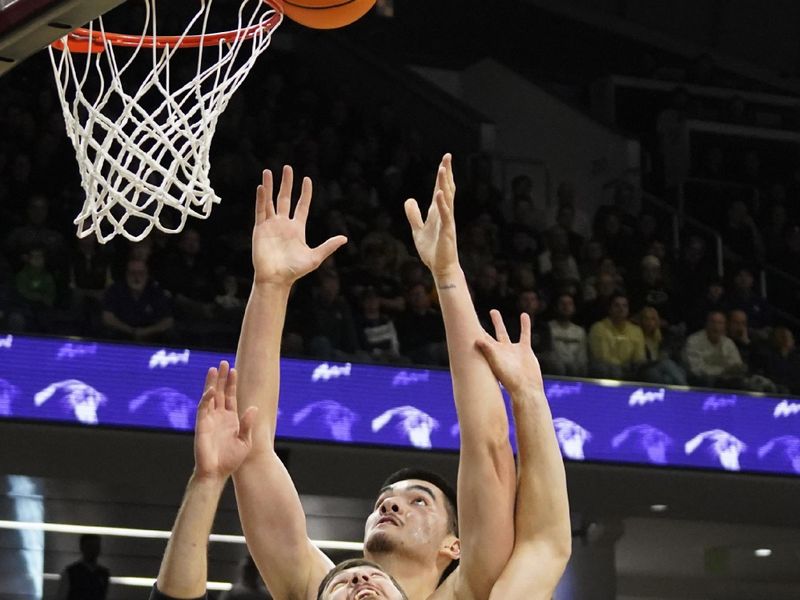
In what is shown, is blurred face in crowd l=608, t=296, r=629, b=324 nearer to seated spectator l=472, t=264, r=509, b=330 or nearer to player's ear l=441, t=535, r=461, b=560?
seated spectator l=472, t=264, r=509, b=330

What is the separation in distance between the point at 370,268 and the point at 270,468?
20.5 feet

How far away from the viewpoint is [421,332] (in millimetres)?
8969

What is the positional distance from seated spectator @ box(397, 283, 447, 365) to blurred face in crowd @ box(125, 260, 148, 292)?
1.56 m

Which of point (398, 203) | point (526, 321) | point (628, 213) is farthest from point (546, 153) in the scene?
point (526, 321)

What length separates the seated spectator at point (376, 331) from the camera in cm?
876

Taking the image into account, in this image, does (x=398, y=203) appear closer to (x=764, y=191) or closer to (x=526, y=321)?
(x=764, y=191)

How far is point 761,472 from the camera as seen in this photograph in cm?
941

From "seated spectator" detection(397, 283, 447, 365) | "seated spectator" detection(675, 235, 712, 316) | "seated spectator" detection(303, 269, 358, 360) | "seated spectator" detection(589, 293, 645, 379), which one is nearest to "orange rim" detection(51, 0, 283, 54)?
"seated spectator" detection(303, 269, 358, 360)

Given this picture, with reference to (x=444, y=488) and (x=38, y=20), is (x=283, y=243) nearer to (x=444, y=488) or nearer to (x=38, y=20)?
(x=444, y=488)

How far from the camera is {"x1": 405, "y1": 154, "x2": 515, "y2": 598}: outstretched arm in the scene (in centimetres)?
314

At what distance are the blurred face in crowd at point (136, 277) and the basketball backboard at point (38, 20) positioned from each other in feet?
17.8

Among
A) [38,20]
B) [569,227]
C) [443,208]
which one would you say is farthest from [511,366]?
[569,227]

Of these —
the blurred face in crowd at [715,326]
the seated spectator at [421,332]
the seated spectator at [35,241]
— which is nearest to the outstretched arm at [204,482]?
the seated spectator at [35,241]

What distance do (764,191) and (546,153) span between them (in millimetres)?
2002
